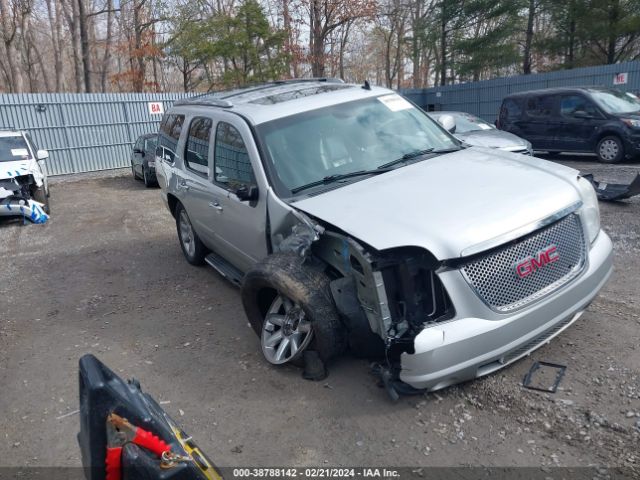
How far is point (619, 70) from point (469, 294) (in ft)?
57.2

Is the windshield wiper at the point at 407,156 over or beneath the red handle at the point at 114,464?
over

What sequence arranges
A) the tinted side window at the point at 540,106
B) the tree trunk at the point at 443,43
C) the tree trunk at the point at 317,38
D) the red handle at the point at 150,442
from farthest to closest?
the tree trunk at the point at 443,43 → the tree trunk at the point at 317,38 → the tinted side window at the point at 540,106 → the red handle at the point at 150,442

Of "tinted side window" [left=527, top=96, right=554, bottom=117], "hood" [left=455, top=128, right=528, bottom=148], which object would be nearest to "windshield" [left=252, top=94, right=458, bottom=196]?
"hood" [left=455, top=128, right=528, bottom=148]

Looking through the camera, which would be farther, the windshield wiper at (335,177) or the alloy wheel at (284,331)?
the windshield wiper at (335,177)

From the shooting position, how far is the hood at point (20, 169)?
9.81 meters

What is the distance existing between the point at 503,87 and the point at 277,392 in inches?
794

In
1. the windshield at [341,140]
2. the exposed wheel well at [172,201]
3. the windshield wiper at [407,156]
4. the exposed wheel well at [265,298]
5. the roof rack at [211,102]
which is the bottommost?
the exposed wheel well at [265,298]

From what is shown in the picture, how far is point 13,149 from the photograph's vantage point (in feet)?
35.0

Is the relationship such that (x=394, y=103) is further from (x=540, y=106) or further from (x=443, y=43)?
(x=443, y=43)

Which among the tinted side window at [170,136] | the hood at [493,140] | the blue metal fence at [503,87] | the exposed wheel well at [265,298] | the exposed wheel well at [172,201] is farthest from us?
the blue metal fence at [503,87]

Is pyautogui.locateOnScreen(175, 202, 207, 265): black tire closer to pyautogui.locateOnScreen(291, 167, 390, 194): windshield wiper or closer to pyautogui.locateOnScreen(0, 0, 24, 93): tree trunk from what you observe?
pyautogui.locateOnScreen(291, 167, 390, 194): windshield wiper

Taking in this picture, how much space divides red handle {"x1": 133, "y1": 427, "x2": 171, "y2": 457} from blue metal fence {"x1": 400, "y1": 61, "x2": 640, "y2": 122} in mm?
18695

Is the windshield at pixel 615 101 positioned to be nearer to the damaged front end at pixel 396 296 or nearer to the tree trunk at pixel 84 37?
the damaged front end at pixel 396 296

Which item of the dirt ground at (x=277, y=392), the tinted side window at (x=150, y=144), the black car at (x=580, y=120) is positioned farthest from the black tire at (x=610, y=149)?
the tinted side window at (x=150, y=144)
